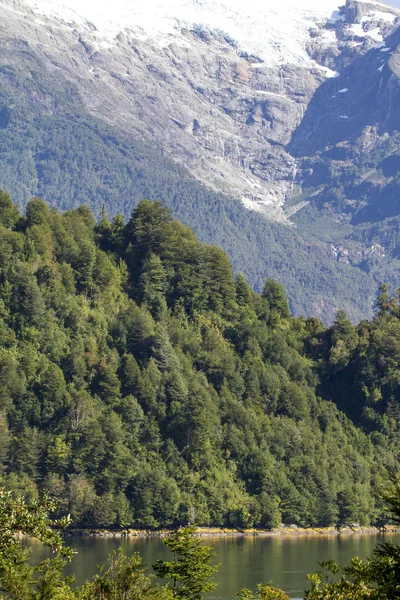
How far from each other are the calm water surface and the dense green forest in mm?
9284

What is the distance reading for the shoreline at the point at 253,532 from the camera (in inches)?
5984

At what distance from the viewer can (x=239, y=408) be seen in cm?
17788

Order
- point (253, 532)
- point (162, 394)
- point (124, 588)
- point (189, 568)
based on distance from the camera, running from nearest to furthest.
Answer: point (124, 588)
point (189, 568)
point (253, 532)
point (162, 394)

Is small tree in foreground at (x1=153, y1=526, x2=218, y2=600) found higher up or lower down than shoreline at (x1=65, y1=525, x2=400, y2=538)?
lower down

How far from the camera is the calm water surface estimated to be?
11438 cm

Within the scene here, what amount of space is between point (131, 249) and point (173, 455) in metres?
40.8

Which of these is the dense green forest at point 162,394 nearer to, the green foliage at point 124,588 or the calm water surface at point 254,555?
the calm water surface at point 254,555

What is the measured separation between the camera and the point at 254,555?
136 metres

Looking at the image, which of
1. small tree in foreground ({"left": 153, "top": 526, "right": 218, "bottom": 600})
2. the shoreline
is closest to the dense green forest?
the shoreline

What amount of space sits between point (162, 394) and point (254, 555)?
1589 inches

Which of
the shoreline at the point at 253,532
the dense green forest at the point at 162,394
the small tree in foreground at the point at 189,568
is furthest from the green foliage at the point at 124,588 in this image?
the shoreline at the point at 253,532

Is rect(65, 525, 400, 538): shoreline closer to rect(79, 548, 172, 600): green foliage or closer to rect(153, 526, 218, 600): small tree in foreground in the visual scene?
rect(79, 548, 172, 600): green foliage

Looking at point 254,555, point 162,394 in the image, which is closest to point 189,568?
point 254,555

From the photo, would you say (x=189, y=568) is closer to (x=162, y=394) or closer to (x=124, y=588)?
(x=124, y=588)
